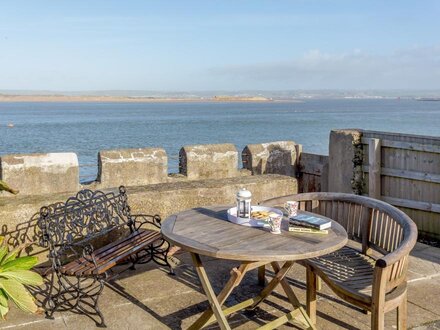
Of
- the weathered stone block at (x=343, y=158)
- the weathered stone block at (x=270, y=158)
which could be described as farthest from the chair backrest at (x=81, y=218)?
the weathered stone block at (x=270, y=158)

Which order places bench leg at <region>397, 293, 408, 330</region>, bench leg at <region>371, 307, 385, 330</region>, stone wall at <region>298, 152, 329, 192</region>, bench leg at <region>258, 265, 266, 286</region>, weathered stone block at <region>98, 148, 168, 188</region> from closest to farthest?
bench leg at <region>371, 307, 385, 330</region>
bench leg at <region>397, 293, 408, 330</region>
bench leg at <region>258, 265, 266, 286</region>
weathered stone block at <region>98, 148, 168, 188</region>
stone wall at <region>298, 152, 329, 192</region>

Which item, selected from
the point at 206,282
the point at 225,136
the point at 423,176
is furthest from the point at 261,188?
the point at 225,136

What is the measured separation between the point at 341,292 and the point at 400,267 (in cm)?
40

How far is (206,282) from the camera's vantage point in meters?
3.46

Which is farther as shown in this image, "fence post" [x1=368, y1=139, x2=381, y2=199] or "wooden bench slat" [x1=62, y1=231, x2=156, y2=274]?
"fence post" [x1=368, y1=139, x2=381, y2=199]

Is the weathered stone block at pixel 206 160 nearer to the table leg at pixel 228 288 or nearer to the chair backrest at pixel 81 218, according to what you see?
the chair backrest at pixel 81 218

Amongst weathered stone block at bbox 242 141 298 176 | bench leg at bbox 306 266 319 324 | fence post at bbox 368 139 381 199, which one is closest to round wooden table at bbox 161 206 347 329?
bench leg at bbox 306 266 319 324

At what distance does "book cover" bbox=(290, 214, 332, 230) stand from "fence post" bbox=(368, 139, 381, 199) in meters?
3.67

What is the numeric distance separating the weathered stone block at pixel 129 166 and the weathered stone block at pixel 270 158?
188cm

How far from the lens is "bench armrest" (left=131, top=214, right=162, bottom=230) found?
5.24 m

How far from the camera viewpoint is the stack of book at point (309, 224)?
362cm

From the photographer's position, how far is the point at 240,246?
10.8ft

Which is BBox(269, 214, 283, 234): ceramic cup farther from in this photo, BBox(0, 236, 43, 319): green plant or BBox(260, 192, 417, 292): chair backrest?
BBox(0, 236, 43, 319): green plant

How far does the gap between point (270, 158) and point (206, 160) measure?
140 centimetres
